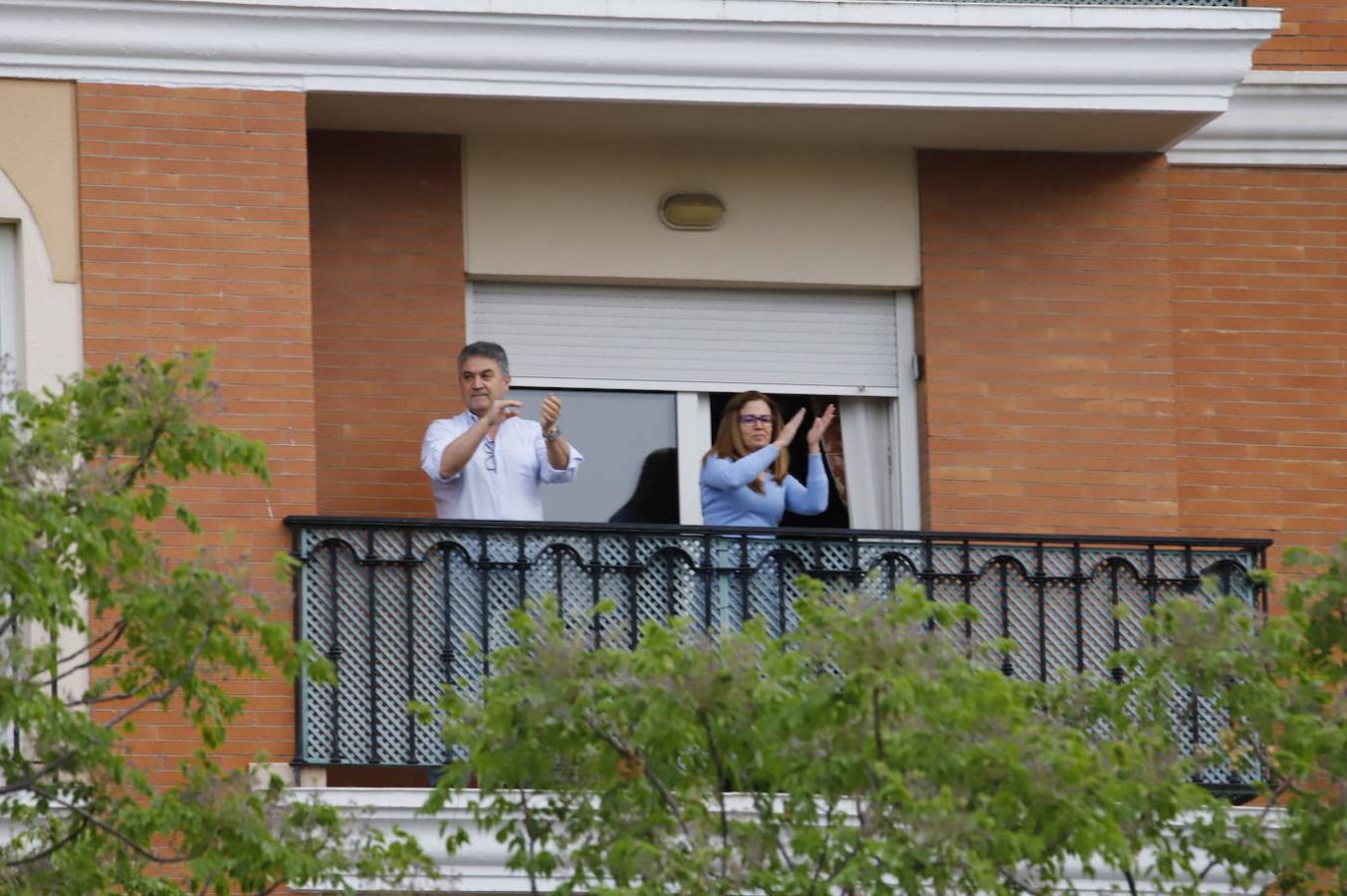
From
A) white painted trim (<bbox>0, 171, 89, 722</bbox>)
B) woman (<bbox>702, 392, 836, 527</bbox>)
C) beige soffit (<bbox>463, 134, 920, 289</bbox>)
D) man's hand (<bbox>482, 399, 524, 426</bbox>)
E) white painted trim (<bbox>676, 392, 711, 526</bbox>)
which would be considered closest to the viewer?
man's hand (<bbox>482, 399, 524, 426</bbox>)

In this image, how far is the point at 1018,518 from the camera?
55.3 feet

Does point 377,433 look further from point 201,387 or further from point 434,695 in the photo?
point 201,387

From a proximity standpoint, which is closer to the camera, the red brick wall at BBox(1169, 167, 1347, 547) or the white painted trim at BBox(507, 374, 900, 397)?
the white painted trim at BBox(507, 374, 900, 397)

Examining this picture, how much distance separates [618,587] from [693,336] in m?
2.06

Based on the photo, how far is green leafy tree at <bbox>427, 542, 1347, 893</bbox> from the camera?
11258 mm

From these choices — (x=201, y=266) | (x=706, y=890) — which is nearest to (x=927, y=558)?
(x=201, y=266)

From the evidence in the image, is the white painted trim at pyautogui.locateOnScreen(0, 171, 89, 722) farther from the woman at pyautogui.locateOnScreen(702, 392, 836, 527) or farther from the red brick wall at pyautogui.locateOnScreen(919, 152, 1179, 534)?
the red brick wall at pyautogui.locateOnScreen(919, 152, 1179, 534)

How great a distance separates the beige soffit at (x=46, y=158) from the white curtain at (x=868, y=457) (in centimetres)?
412

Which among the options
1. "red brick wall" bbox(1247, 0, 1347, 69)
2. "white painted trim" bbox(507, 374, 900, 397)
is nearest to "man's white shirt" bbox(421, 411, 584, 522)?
"white painted trim" bbox(507, 374, 900, 397)

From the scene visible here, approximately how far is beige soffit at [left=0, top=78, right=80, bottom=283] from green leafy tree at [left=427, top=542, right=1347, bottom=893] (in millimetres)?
4297

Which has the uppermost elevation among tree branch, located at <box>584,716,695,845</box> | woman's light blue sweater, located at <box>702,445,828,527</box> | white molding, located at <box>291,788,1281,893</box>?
woman's light blue sweater, located at <box>702,445,828,527</box>

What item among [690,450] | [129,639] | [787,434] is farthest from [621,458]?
[129,639]

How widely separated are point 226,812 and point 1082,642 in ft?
16.6

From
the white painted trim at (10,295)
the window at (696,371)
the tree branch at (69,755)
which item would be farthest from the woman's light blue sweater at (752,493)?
the tree branch at (69,755)
